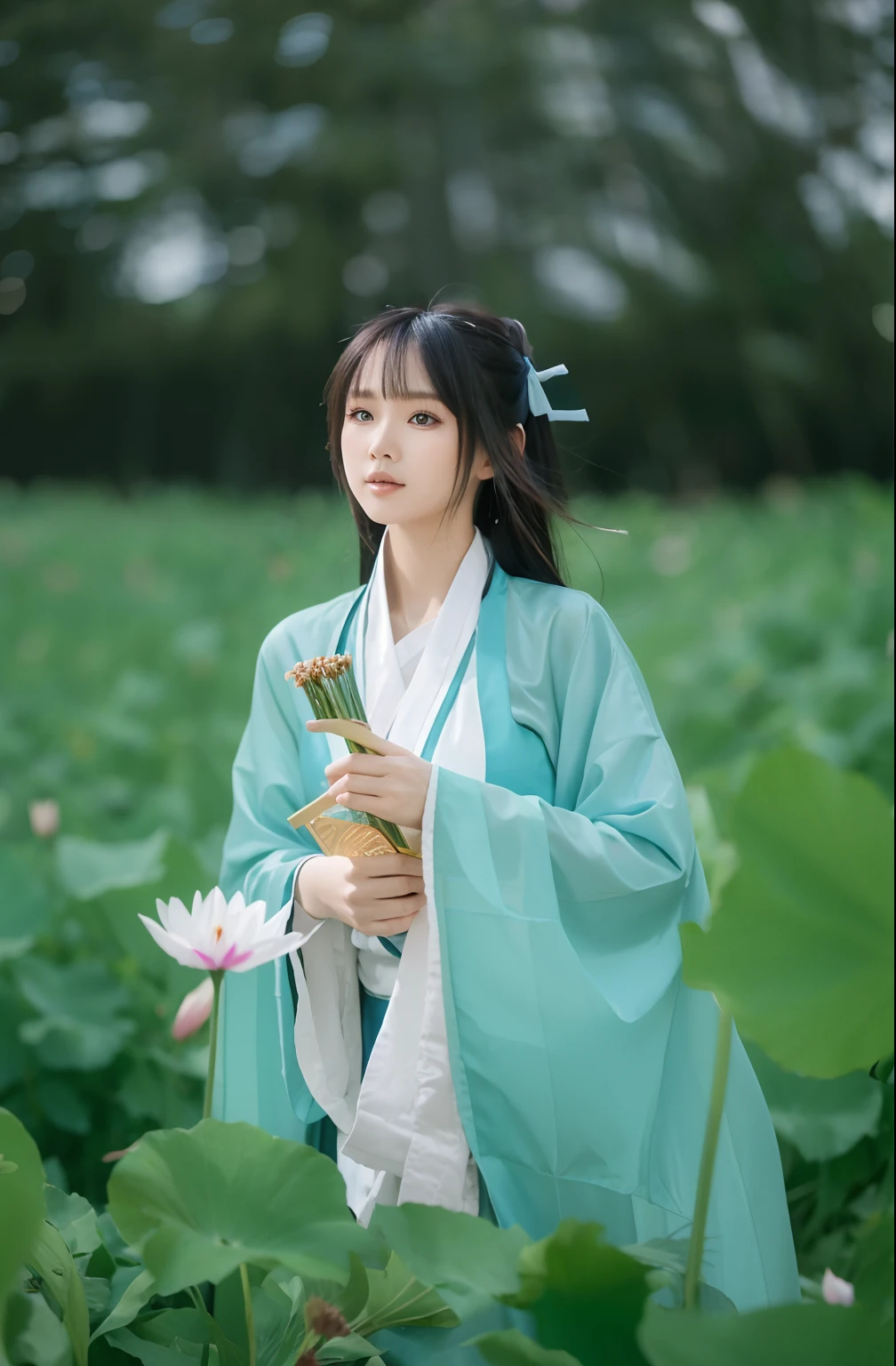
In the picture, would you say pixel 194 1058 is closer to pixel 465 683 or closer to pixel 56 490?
pixel 465 683

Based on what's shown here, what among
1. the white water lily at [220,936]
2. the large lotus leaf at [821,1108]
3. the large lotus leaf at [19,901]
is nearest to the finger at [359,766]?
the white water lily at [220,936]

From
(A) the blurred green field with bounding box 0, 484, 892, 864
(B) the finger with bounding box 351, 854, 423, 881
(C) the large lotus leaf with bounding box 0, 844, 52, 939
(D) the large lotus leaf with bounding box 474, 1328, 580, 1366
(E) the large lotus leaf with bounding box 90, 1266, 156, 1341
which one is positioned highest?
(B) the finger with bounding box 351, 854, 423, 881

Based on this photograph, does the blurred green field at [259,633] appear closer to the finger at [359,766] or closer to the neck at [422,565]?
the neck at [422,565]

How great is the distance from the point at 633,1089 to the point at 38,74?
6175mm

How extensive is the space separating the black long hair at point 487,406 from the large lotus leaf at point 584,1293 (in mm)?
538

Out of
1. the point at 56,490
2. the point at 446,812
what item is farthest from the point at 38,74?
the point at 446,812

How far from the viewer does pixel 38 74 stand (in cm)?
587

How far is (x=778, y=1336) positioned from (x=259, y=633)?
3002 mm

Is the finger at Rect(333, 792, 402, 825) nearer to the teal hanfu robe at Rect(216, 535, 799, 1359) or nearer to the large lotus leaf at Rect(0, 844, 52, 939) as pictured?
the teal hanfu robe at Rect(216, 535, 799, 1359)

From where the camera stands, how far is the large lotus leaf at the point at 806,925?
0.63 m

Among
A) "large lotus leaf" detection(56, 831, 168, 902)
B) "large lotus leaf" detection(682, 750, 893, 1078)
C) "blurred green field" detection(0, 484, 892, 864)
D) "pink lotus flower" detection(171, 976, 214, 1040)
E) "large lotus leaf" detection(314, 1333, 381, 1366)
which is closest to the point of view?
"large lotus leaf" detection(682, 750, 893, 1078)

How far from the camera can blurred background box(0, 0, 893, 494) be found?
633cm

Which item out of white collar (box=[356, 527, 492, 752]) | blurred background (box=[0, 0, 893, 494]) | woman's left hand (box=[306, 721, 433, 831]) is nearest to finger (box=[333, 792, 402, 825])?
woman's left hand (box=[306, 721, 433, 831])

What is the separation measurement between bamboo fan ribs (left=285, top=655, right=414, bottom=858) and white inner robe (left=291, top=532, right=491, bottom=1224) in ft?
0.14
